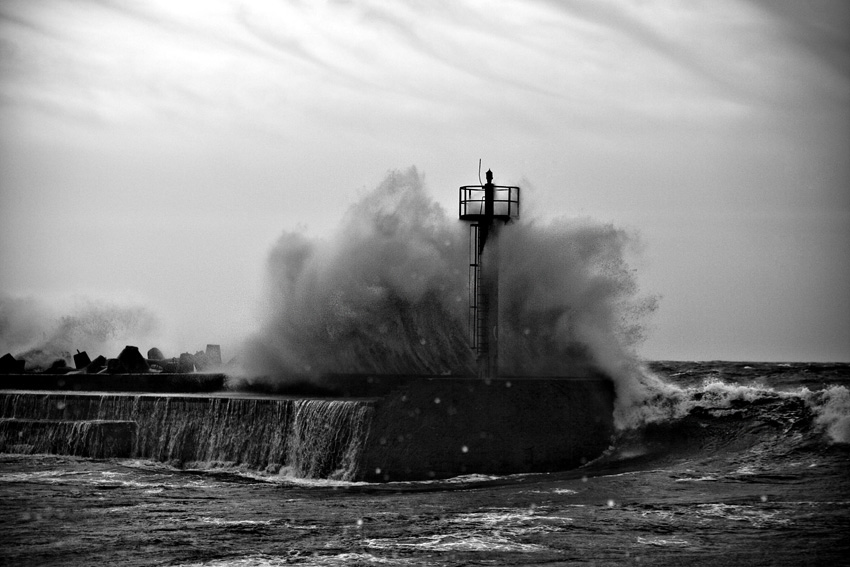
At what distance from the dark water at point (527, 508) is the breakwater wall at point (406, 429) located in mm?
379

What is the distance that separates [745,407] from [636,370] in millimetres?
1853

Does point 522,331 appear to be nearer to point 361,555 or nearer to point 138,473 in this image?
point 138,473

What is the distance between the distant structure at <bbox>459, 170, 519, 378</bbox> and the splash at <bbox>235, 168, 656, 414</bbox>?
1055 mm

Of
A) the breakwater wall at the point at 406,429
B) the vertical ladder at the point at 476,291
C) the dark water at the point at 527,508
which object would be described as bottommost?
the dark water at the point at 527,508

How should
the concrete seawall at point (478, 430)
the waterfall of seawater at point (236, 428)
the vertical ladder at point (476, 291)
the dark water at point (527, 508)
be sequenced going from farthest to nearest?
the vertical ladder at point (476, 291) → the waterfall of seawater at point (236, 428) → the concrete seawall at point (478, 430) → the dark water at point (527, 508)

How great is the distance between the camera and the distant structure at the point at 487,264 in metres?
17.6

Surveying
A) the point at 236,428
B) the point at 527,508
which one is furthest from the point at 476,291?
the point at 527,508

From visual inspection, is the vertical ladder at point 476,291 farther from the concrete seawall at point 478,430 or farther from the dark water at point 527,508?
the dark water at point 527,508

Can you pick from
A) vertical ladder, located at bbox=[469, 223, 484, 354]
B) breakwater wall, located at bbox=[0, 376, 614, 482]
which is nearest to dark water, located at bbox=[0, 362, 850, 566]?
breakwater wall, located at bbox=[0, 376, 614, 482]

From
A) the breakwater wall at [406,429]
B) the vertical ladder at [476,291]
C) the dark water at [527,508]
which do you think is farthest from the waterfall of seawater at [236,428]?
the vertical ladder at [476,291]

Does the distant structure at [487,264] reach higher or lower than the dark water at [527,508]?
higher

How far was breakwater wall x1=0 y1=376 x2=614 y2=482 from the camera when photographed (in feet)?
49.7

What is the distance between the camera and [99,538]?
1126 cm

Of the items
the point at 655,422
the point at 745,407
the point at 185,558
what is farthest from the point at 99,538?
the point at 745,407
